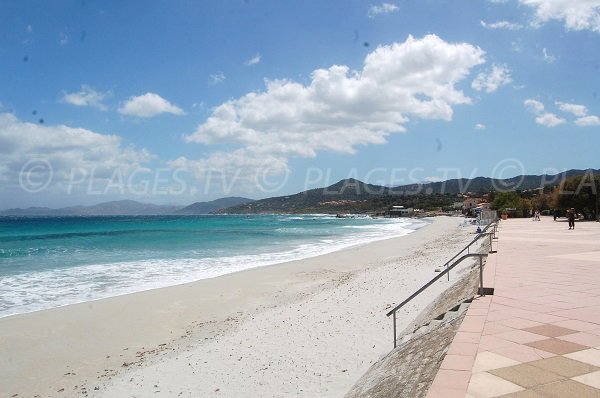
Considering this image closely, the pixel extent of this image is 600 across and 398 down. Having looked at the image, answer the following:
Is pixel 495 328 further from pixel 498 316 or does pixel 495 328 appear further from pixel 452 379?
pixel 452 379

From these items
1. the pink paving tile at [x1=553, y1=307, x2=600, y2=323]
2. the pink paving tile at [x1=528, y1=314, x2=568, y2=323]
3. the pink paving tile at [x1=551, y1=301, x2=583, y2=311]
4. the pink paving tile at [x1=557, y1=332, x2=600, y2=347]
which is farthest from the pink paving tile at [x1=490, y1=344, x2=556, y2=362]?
the pink paving tile at [x1=551, y1=301, x2=583, y2=311]

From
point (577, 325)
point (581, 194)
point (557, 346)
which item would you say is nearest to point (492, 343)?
point (557, 346)

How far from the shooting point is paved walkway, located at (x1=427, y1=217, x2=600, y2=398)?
10.2 ft

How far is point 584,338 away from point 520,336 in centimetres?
58

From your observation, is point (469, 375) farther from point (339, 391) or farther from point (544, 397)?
point (339, 391)

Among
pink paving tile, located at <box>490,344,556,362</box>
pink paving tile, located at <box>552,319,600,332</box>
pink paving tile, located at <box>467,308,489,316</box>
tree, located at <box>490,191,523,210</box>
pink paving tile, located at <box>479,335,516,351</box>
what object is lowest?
pink paving tile, located at <box>467,308,489,316</box>

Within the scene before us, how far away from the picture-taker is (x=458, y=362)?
3.60 meters

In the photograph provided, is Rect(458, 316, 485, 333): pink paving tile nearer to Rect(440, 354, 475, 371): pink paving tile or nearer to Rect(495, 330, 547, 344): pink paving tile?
Rect(495, 330, 547, 344): pink paving tile

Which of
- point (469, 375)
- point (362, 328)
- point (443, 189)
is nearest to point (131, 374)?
point (362, 328)

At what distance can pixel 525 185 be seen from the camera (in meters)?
148

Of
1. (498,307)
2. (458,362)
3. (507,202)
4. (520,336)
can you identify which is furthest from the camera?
(507,202)

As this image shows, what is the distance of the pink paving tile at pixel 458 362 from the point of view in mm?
3487

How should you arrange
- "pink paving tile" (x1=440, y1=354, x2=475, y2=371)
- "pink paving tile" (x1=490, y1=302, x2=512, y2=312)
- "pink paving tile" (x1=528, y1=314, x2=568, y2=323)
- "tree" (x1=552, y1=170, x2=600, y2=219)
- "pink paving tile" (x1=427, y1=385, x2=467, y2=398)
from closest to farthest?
"pink paving tile" (x1=427, y1=385, x2=467, y2=398)
"pink paving tile" (x1=440, y1=354, x2=475, y2=371)
"pink paving tile" (x1=528, y1=314, x2=568, y2=323)
"pink paving tile" (x1=490, y1=302, x2=512, y2=312)
"tree" (x1=552, y1=170, x2=600, y2=219)

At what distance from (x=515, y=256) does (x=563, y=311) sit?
640 cm
